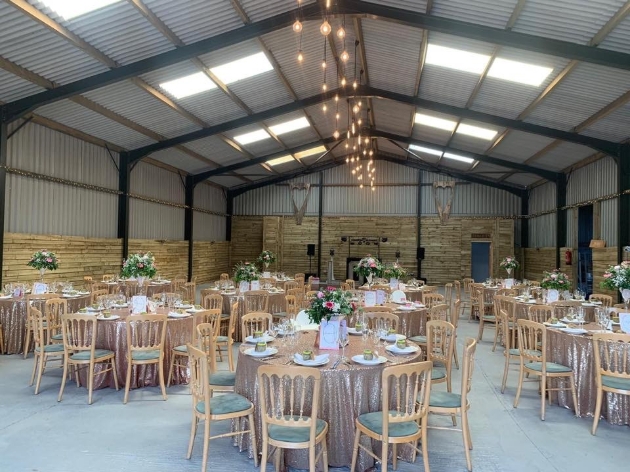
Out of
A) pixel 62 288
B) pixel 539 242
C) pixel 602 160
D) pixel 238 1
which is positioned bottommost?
pixel 62 288

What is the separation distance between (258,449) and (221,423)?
990 millimetres

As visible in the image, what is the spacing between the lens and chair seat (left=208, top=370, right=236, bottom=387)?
432 centimetres

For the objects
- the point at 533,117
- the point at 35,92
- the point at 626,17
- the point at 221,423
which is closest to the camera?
the point at 221,423

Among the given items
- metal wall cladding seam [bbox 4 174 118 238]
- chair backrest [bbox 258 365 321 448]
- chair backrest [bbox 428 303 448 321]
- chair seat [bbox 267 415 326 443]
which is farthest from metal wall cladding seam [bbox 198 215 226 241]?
chair seat [bbox 267 415 326 443]

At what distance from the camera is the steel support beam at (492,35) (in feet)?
24.5

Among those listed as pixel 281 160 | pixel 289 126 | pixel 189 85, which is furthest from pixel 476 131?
pixel 189 85

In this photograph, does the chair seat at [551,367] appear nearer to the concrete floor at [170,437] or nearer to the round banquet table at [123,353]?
the concrete floor at [170,437]

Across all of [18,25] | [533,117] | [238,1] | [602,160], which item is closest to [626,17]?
[533,117]

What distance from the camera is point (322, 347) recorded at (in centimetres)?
427

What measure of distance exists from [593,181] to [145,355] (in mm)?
13323

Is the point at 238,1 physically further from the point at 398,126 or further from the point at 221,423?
the point at 398,126

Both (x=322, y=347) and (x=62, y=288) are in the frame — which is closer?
(x=322, y=347)

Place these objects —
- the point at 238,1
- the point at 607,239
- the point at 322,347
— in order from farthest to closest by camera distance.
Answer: the point at 607,239 < the point at 238,1 < the point at 322,347

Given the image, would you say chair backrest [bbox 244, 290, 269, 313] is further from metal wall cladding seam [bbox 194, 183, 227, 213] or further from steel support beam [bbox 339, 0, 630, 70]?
metal wall cladding seam [bbox 194, 183, 227, 213]
